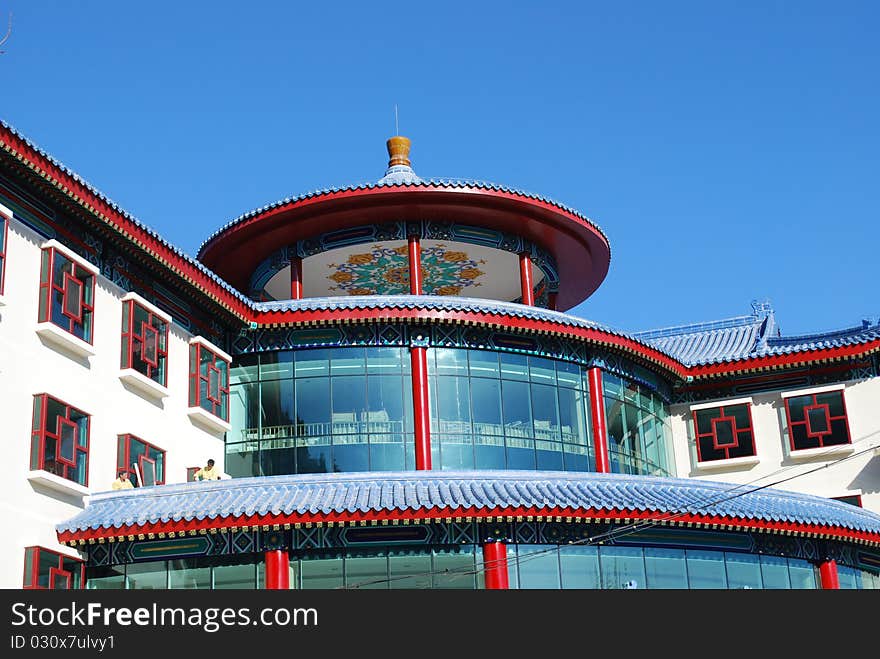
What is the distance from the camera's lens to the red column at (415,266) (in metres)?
28.8

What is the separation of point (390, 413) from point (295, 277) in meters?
5.62

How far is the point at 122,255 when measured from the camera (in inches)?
914

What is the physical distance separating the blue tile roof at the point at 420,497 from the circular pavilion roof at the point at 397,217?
26.0 ft

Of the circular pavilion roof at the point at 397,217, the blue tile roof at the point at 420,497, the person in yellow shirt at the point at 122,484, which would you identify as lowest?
the blue tile roof at the point at 420,497

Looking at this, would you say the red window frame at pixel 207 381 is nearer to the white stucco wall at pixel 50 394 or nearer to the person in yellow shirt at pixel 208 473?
the white stucco wall at pixel 50 394

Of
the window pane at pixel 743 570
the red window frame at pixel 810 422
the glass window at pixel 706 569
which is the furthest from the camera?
the red window frame at pixel 810 422

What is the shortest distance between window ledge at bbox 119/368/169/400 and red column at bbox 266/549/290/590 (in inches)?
157

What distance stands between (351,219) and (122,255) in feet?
23.7

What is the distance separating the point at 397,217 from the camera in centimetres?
2941

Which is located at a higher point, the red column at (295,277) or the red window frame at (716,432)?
the red column at (295,277)

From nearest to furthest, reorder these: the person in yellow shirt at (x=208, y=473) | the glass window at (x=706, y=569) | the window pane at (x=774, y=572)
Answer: the glass window at (x=706, y=569) → the window pane at (x=774, y=572) → the person in yellow shirt at (x=208, y=473)

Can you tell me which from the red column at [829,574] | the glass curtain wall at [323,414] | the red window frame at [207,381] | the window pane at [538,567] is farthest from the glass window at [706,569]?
the red window frame at [207,381]
